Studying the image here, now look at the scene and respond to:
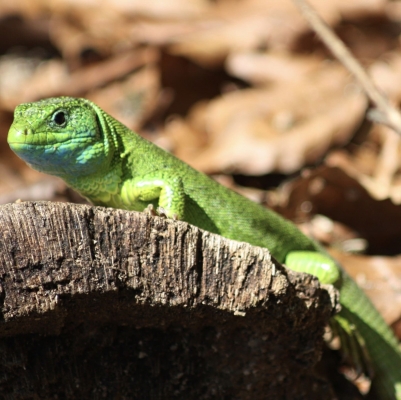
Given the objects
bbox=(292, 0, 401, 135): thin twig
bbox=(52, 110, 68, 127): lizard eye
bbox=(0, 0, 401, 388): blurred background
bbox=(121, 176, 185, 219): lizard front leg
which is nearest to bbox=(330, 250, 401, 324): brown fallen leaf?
bbox=(0, 0, 401, 388): blurred background

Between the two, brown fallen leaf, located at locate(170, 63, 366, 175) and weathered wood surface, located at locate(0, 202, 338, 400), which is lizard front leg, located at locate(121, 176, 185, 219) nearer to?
weathered wood surface, located at locate(0, 202, 338, 400)

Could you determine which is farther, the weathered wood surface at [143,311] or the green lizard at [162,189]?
the green lizard at [162,189]

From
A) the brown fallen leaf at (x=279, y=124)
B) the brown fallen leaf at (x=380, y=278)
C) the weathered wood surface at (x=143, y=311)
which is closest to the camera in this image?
the weathered wood surface at (x=143, y=311)

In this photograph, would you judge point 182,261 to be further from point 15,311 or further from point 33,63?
point 33,63

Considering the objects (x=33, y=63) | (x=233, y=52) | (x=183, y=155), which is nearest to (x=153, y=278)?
(x=183, y=155)

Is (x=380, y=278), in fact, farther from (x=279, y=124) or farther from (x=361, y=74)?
(x=279, y=124)

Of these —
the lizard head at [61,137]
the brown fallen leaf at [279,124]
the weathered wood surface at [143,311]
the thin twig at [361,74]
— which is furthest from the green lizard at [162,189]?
the brown fallen leaf at [279,124]

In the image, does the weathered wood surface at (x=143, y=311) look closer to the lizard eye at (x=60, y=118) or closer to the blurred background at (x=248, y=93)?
the lizard eye at (x=60, y=118)
